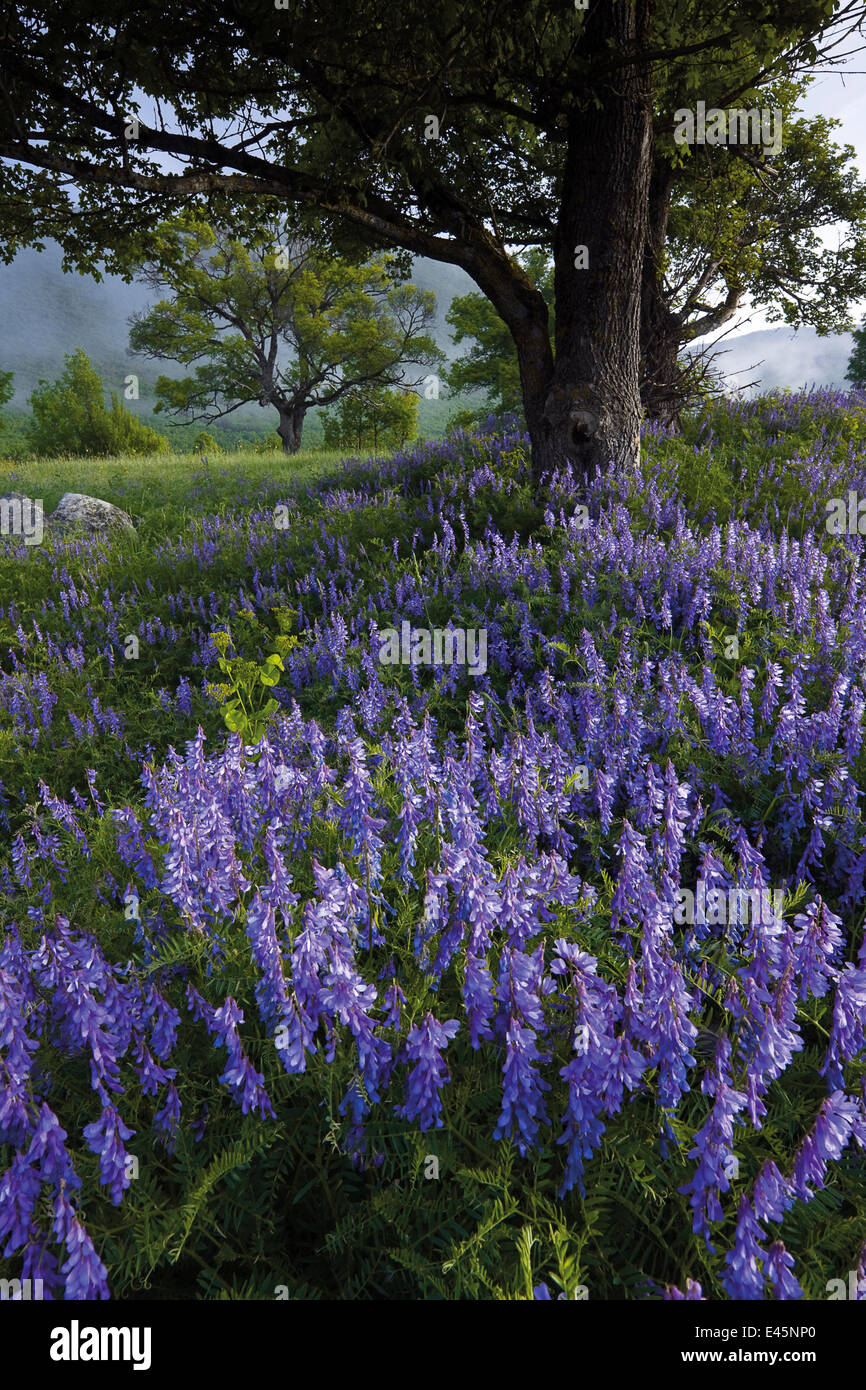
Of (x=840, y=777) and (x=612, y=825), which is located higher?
(x=840, y=777)

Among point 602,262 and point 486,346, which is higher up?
point 486,346

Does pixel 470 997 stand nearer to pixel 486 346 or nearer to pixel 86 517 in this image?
pixel 86 517

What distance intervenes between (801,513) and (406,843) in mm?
6395

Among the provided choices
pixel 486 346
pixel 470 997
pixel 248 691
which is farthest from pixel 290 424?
pixel 470 997

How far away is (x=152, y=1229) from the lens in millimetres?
1681

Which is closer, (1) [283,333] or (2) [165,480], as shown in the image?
(2) [165,480]

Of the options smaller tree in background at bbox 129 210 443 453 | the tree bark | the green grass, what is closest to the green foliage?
the green grass

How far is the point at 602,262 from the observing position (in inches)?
298

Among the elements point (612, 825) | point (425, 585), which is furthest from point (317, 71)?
point (612, 825)

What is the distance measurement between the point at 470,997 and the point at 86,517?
43.7 ft

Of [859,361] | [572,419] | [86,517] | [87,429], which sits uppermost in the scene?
[859,361]

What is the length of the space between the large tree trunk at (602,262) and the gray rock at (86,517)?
7.92 meters

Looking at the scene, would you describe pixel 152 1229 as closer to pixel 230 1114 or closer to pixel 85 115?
pixel 230 1114

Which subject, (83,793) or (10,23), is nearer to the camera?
(83,793)
